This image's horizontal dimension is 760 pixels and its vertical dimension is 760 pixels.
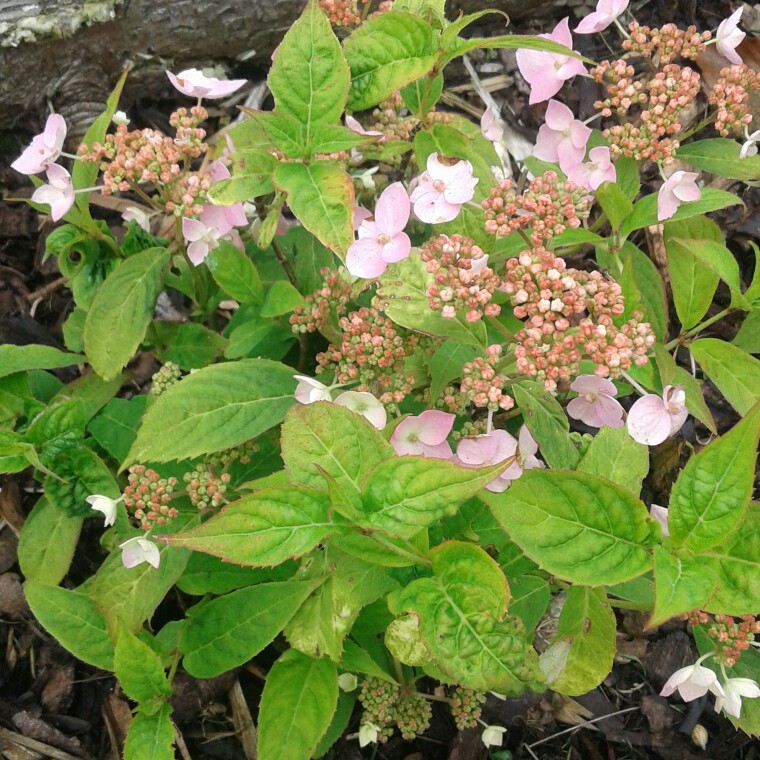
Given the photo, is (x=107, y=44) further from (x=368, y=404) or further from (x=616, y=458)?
(x=616, y=458)

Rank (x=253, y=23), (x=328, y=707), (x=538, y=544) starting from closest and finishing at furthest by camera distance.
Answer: (x=538, y=544), (x=328, y=707), (x=253, y=23)

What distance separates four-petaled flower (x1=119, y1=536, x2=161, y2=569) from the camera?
6.70ft

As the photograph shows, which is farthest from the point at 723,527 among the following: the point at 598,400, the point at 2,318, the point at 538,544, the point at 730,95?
the point at 2,318

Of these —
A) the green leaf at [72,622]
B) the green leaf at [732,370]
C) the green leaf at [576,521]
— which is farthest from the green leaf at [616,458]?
the green leaf at [72,622]

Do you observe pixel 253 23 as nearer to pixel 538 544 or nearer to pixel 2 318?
pixel 2 318

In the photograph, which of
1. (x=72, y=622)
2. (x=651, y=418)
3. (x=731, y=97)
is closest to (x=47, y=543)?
(x=72, y=622)

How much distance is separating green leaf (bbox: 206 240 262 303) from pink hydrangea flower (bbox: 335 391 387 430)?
2.05ft

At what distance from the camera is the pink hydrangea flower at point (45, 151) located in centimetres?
223

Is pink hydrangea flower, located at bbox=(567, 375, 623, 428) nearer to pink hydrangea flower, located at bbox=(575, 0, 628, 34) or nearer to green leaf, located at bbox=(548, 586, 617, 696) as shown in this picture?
green leaf, located at bbox=(548, 586, 617, 696)

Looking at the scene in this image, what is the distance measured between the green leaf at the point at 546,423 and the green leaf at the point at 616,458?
49 millimetres

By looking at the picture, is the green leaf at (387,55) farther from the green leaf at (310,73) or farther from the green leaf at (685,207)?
the green leaf at (685,207)

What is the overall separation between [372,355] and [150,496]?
2.54 feet

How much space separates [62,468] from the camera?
7.75 ft

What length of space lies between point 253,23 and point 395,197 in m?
2.03
